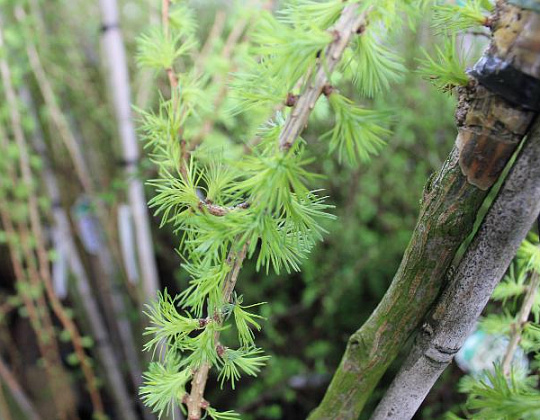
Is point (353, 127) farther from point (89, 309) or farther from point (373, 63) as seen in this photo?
point (89, 309)

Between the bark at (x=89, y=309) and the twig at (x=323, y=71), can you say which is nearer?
the twig at (x=323, y=71)

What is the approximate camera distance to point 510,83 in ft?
0.82

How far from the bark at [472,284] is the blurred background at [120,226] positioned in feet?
2.14

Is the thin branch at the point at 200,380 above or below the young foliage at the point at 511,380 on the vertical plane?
below

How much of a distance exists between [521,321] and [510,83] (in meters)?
0.24

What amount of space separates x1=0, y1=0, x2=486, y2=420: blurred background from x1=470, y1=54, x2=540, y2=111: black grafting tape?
70 cm

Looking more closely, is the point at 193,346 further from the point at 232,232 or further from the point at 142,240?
the point at 142,240

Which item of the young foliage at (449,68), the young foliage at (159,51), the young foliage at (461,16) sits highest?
the young foliage at (461,16)

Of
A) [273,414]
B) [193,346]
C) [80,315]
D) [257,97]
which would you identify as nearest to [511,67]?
[257,97]

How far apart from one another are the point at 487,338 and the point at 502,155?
1.07 ft

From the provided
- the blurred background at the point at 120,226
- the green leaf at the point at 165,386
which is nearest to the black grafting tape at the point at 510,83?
the green leaf at the point at 165,386

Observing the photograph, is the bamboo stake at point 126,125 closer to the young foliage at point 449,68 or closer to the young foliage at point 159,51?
the young foliage at point 159,51

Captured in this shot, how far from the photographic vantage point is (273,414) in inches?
40.0

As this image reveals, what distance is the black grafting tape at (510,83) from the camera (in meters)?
0.25
